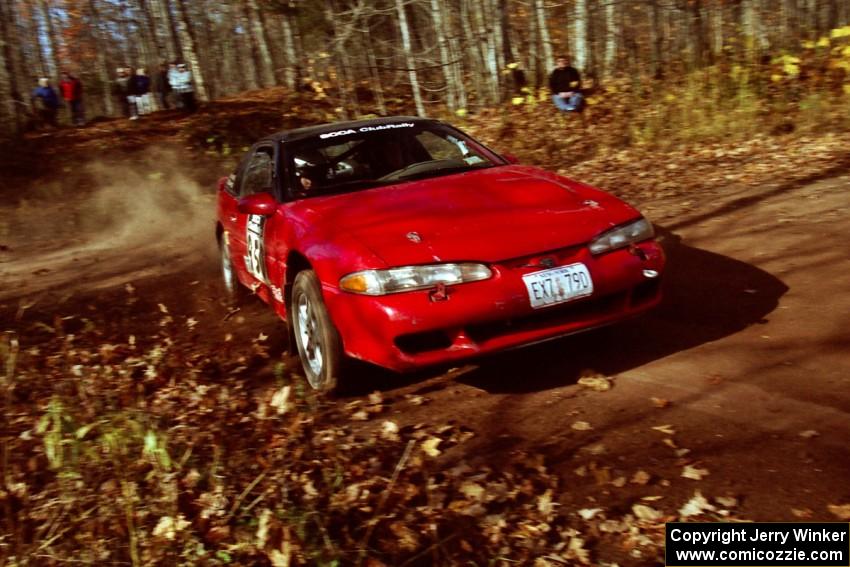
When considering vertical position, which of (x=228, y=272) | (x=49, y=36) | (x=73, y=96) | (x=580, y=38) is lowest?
(x=228, y=272)

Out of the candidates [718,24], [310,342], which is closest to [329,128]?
[310,342]

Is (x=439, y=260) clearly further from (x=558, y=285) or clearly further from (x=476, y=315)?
(x=558, y=285)

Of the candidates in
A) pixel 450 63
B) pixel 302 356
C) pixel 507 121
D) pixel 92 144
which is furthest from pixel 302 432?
pixel 92 144

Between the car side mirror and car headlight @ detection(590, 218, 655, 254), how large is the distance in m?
2.11

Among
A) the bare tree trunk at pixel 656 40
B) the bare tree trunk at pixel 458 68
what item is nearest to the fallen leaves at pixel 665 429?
the bare tree trunk at pixel 656 40

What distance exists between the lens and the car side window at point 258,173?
19.9ft

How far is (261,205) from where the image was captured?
17.9 feet

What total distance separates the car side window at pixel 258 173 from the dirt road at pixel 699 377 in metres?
1.10

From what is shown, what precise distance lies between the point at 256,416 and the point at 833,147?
828 cm

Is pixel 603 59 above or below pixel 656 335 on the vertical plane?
above

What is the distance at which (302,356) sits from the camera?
5211 mm

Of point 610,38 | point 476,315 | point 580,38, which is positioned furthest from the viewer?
point 610,38

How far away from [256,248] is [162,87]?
2147cm

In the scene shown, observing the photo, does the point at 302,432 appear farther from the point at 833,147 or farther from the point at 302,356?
the point at 833,147
